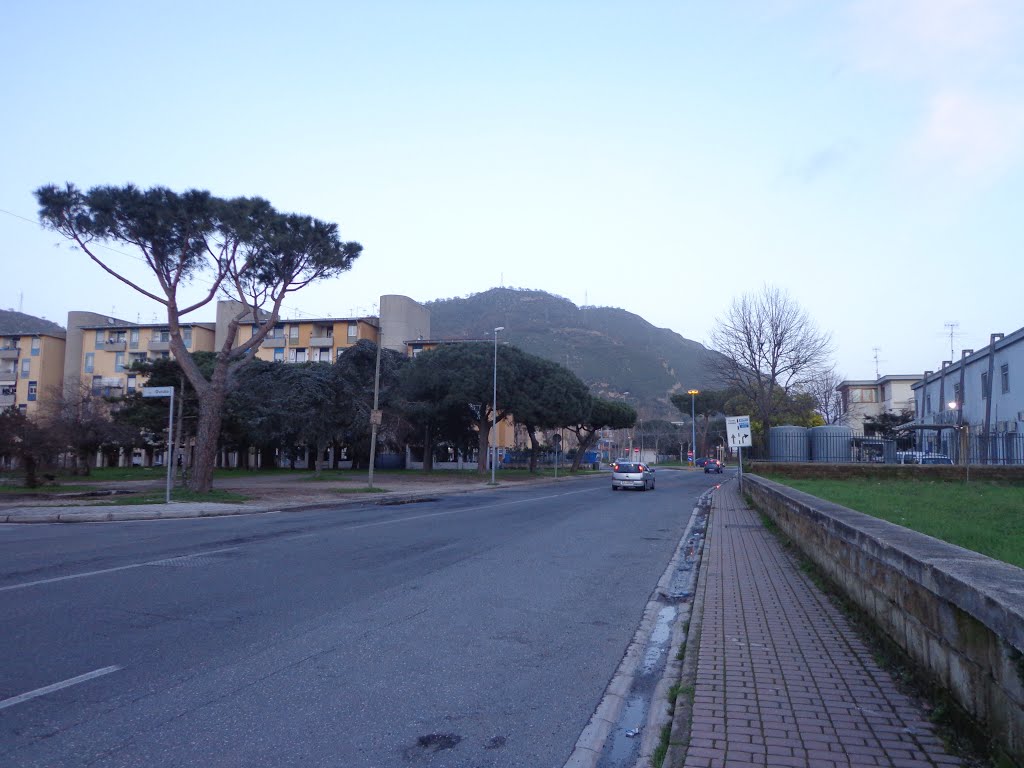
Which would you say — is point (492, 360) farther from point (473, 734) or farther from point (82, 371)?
point (82, 371)

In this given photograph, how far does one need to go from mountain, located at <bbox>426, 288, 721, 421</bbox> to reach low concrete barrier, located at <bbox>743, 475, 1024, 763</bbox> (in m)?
117

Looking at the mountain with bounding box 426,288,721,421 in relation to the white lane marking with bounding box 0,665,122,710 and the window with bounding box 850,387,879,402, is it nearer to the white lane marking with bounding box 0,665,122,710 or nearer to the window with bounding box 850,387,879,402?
the window with bounding box 850,387,879,402

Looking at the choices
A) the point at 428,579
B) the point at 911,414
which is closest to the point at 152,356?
the point at 911,414

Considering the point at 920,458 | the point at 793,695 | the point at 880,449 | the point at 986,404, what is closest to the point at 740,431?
the point at 880,449

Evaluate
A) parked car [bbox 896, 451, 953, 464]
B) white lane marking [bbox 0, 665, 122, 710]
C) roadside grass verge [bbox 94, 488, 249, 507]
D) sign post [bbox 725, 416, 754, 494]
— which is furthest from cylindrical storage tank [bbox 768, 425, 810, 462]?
white lane marking [bbox 0, 665, 122, 710]

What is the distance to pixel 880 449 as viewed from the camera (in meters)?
31.0

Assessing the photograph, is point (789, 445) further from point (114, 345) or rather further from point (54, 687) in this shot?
point (114, 345)

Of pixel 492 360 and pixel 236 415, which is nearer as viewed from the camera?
pixel 492 360

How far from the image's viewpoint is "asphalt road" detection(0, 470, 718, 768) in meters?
4.59

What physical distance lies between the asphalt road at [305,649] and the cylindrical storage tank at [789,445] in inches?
847

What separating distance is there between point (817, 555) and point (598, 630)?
4.21 m

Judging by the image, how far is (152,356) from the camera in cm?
8475

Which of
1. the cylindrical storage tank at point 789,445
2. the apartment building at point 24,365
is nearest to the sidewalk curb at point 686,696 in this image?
the cylindrical storage tank at point 789,445

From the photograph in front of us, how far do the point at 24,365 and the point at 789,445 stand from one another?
7973cm
